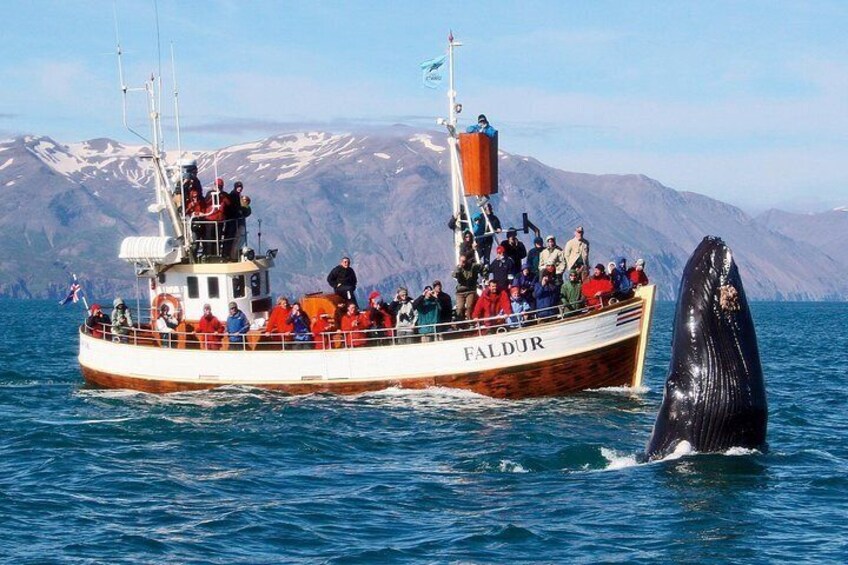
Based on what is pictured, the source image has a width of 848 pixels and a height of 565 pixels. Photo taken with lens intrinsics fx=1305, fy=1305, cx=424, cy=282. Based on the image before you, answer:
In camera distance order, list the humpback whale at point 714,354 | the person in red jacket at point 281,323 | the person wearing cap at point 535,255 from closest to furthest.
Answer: the humpback whale at point 714,354 < the person in red jacket at point 281,323 < the person wearing cap at point 535,255

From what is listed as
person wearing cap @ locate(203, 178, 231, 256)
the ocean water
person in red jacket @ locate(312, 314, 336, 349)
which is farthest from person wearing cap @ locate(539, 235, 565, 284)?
person wearing cap @ locate(203, 178, 231, 256)

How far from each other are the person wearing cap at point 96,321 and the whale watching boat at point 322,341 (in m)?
0.10

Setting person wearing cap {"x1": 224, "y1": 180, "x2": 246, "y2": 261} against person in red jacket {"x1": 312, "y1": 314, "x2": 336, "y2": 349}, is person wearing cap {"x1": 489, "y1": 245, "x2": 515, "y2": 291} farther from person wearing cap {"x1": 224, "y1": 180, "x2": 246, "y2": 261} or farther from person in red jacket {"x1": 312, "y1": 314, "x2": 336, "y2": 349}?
person wearing cap {"x1": 224, "y1": 180, "x2": 246, "y2": 261}

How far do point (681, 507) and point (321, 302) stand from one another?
17758 mm

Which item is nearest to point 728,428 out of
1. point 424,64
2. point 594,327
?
point 594,327

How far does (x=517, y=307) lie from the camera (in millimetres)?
31828

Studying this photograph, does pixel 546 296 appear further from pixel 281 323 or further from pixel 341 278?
pixel 281 323

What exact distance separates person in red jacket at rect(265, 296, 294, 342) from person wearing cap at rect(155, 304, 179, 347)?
9.62 ft

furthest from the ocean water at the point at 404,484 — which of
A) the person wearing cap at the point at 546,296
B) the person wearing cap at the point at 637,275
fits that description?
the person wearing cap at the point at 637,275

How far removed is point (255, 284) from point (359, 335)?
17.7ft

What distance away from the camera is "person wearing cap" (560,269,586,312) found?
1251 inches

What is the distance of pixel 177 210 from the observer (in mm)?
37031

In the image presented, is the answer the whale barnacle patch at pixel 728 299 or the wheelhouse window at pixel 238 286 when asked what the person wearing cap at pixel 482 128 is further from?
the whale barnacle patch at pixel 728 299

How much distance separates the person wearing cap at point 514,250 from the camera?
33.3m
